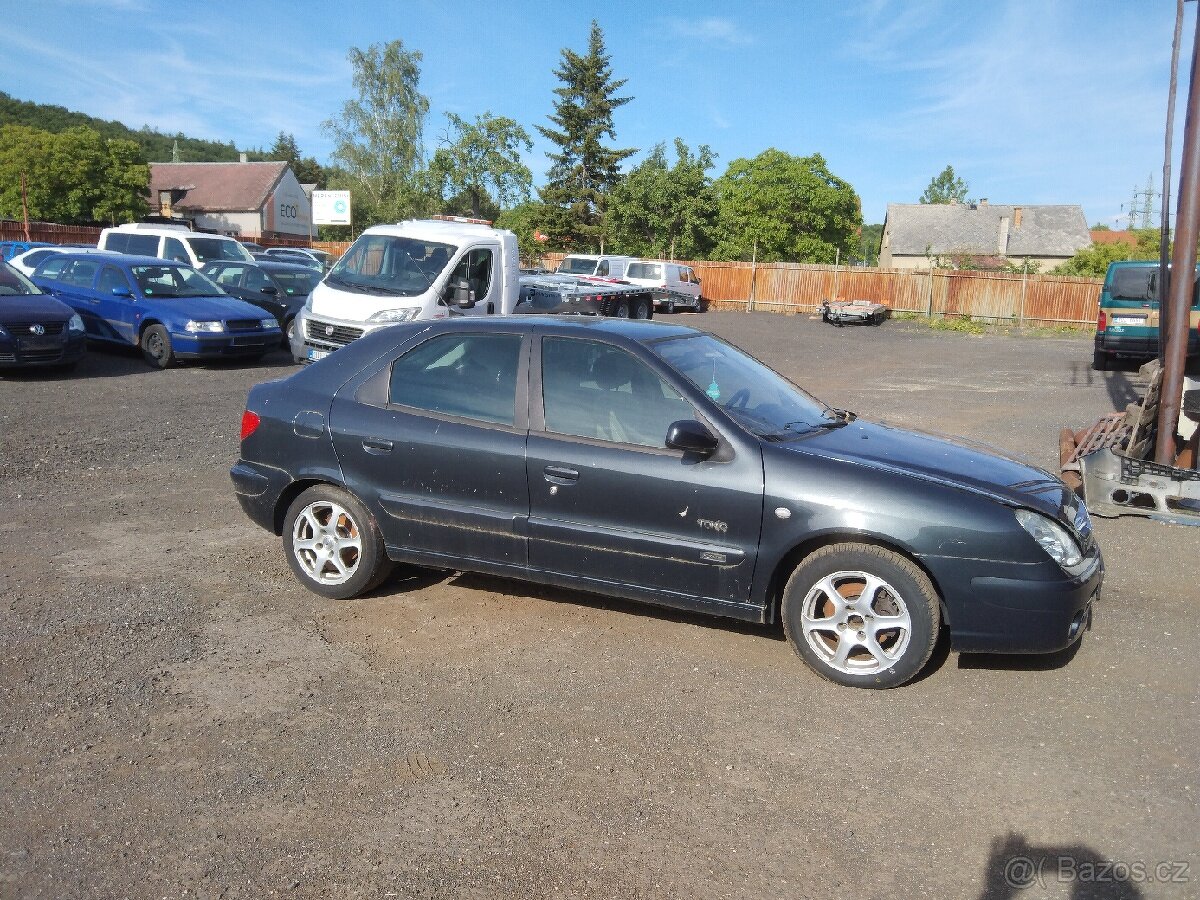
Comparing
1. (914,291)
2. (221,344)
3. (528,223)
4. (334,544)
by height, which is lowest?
(334,544)

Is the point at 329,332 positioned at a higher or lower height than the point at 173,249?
lower

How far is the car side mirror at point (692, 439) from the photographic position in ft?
14.1

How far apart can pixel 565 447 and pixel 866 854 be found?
7.58ft

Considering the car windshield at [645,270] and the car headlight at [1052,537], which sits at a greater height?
the car windshield at [645,270]

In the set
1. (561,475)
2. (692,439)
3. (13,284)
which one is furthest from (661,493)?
(13,284)

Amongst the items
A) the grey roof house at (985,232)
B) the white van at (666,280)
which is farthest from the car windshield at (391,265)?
the grey roof house at (985,232)

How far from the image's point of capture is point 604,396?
4.71 m

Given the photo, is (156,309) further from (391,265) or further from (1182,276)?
(1182,276)

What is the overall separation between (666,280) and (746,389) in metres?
29.5

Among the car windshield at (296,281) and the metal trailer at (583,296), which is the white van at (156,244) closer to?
the car windshield at (296,281)

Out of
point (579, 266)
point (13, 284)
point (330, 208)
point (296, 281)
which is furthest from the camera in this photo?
point (330, 208)

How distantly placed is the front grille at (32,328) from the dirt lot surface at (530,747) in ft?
25.3

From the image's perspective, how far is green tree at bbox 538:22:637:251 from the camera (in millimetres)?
54812

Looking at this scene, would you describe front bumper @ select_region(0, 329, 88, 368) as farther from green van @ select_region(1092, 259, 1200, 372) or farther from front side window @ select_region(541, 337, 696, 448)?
green van @ select_region(1092, 259, 1200, 372)
